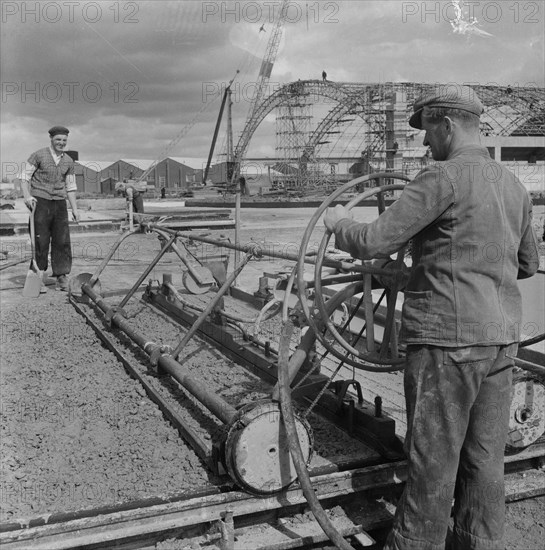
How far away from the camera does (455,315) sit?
7.73 ft

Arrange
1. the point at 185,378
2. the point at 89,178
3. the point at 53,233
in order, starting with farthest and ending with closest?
the point at 89,178
the point at 53,233
the point at 185,378

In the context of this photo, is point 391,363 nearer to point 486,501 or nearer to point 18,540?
point 486,501

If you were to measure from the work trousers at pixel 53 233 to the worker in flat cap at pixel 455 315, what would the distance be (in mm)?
6775

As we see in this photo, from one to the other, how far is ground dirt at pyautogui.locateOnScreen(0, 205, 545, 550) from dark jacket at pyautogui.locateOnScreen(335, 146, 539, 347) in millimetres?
1229

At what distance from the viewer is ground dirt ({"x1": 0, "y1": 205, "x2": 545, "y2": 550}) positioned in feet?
10.3

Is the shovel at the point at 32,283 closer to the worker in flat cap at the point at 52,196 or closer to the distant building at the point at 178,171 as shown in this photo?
the worker in flat cap at the point at 52,196

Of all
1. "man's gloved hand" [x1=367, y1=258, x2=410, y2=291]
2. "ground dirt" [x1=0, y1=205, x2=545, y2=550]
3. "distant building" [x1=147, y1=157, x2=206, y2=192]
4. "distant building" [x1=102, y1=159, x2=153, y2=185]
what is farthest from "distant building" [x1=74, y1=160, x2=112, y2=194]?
"man's gloved hand" [x1=367, y1=258, x2=410, y2=291]

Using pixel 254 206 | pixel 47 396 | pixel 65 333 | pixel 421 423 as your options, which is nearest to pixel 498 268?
pixel 421 423

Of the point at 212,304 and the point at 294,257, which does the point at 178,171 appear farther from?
the point at 294,257

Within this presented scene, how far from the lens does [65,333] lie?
6340 millimetres

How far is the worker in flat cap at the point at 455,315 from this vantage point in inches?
92.6

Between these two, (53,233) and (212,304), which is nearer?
(212,304)

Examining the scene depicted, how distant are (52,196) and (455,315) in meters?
7.15

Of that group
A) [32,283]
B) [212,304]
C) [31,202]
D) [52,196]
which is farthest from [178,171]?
[212,304]
